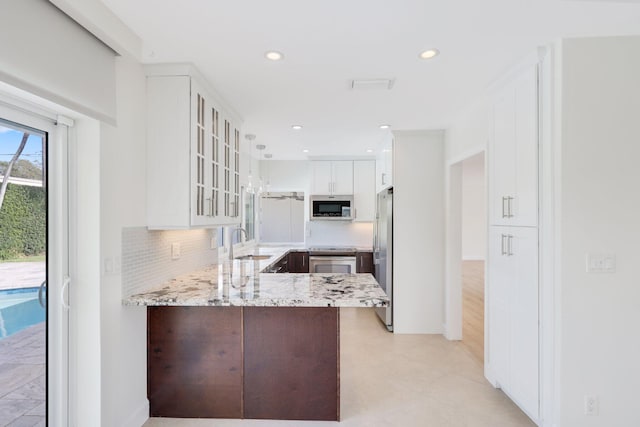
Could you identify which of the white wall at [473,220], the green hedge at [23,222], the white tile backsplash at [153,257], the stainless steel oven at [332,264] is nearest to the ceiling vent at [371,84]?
the white tile backsplash at [153,257]

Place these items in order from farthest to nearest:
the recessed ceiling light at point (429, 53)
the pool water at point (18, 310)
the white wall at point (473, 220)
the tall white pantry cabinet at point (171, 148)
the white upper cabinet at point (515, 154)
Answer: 1. the white wall at point (473, 220)
2. the tall white pantry cabinet at point (171, 148)
3. the white upper cabinet at point (515, 154)
4. the recessed ceiling light at point (429, 53)
5. the pool water at point (18, 310)

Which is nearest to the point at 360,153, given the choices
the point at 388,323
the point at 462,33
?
the point at 388,323

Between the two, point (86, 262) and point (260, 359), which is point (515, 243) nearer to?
point (260, 359)

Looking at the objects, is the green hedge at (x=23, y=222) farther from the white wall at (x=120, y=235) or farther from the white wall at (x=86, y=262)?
the white wall at (x=120, y=235)

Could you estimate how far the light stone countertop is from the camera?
196cm

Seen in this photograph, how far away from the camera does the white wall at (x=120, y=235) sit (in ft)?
6.15

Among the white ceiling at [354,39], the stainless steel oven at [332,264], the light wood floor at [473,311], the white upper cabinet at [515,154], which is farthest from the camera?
the stainless steel oven at [332,264]

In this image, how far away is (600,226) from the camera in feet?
6.30

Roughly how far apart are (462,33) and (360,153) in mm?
3425

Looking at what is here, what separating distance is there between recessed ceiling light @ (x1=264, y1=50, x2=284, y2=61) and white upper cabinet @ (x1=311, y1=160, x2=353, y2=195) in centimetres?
334

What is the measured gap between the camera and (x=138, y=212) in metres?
2.18

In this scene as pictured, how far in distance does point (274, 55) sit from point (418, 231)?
9.01ft

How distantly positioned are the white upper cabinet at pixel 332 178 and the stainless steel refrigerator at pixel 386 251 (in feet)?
3.15

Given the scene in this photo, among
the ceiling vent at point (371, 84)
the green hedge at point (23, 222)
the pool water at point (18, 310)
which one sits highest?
the ceiling vent at point (371, 84)
